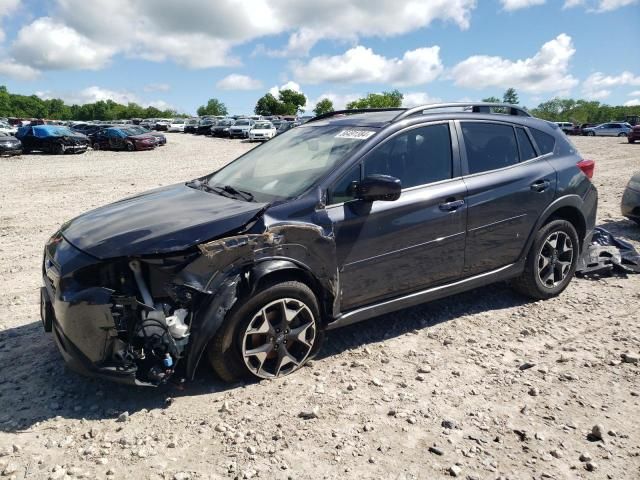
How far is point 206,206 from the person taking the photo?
347 cm

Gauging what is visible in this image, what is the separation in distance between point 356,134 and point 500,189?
4.39ft

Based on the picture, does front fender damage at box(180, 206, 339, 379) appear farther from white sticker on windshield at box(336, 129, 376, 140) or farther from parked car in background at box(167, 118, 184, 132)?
parked car in background at box(167, 118, 184, 132)

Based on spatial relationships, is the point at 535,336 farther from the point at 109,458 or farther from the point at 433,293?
the point at 109,458

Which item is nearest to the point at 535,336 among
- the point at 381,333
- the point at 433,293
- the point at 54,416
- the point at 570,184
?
the point at 433,293

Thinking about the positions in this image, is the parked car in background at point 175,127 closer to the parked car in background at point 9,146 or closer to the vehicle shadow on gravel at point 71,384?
the parked car in background at point 9,146

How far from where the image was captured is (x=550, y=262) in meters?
4.74

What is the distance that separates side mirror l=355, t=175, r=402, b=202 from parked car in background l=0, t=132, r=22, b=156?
2355 cm

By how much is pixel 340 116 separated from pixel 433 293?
74.0 inches

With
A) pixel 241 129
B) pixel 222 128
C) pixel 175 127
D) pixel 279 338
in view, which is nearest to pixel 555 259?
pixel 279 338

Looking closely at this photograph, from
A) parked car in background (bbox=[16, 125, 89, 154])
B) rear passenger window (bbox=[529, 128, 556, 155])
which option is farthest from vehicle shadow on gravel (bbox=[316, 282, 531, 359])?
parked car in background (bbox=[16, 125, 89, 154])

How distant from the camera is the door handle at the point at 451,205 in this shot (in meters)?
3.88

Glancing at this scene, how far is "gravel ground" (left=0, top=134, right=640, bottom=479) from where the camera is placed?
2617 millimetres

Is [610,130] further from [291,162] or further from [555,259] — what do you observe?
[291,162]

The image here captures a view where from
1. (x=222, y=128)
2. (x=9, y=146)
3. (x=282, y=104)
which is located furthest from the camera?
(x=282, y=104)
